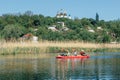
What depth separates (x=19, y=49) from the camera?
54.4m

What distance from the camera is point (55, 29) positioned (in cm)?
9838

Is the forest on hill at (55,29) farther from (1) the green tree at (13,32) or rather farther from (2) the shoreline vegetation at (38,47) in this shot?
(2) the shoreline vegetation at (38,47)

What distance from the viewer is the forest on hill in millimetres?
80000

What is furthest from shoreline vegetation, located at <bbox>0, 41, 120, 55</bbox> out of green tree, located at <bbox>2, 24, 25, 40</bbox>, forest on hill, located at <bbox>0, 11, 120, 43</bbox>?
green tree, located at <bbox>2, 24, 25, 40</bbox>

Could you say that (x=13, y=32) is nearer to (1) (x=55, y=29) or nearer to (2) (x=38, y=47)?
(1) (x=55, y=29)

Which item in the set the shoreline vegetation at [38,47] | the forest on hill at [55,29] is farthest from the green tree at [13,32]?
the shoreline vegetation at [38,47]

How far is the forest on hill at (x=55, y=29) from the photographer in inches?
3150

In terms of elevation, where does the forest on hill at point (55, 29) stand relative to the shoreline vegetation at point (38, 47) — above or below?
above

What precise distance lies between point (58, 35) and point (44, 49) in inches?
925

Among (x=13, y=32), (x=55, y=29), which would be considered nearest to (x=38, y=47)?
(x=13, y=32)

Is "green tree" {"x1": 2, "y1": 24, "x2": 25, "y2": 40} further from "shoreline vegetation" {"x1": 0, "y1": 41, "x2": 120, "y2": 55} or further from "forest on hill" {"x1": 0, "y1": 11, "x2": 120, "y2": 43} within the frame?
"shoreline vegetation" {"x1": 0, "y1": 41, "x2": 120, "y2": 55}

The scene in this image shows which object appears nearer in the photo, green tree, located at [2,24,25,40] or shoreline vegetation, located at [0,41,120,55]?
shoreline vegetation, located at [0,41,120,55]

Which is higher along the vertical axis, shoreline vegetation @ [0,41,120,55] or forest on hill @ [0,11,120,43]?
forest on hill @ [0,11,120,43]

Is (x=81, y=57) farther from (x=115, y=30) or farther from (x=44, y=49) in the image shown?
(x=115, y=30)
